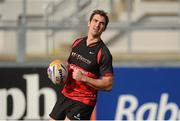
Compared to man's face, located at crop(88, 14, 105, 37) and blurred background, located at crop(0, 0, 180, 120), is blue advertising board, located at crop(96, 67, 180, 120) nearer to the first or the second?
blurred background, located at crop(0, 0, 180, 120)

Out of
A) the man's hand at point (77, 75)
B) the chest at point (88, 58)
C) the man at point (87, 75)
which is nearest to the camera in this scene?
the man's hand at point (77, 75)

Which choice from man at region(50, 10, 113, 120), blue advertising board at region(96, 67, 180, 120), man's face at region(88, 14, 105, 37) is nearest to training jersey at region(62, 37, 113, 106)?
man at region(50, 10, 113, 120)

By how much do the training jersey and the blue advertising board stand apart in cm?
314

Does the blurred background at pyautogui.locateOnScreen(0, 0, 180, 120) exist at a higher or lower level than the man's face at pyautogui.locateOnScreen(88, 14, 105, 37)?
lower

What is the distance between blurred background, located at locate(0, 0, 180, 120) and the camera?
9734 millimetres

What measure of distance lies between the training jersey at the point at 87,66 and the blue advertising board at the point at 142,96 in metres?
3.14

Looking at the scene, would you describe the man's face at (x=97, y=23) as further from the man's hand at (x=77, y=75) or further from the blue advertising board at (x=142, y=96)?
the blue advertising board at (x=142, y=96)

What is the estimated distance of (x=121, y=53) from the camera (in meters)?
10.2

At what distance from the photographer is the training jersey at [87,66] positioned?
21.1 feet

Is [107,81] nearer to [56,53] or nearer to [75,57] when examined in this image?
[75,57]

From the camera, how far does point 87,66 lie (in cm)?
647

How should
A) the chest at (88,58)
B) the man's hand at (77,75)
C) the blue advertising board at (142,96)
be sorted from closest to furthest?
the man's hand at (77,75), the chest at (88,58), the blue advertising board at (142,96)

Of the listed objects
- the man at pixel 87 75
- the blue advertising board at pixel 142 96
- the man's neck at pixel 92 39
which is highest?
the man's neck at pixel 92 39

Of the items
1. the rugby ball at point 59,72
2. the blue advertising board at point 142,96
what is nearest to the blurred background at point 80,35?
the blue advertising board at point 142,96
